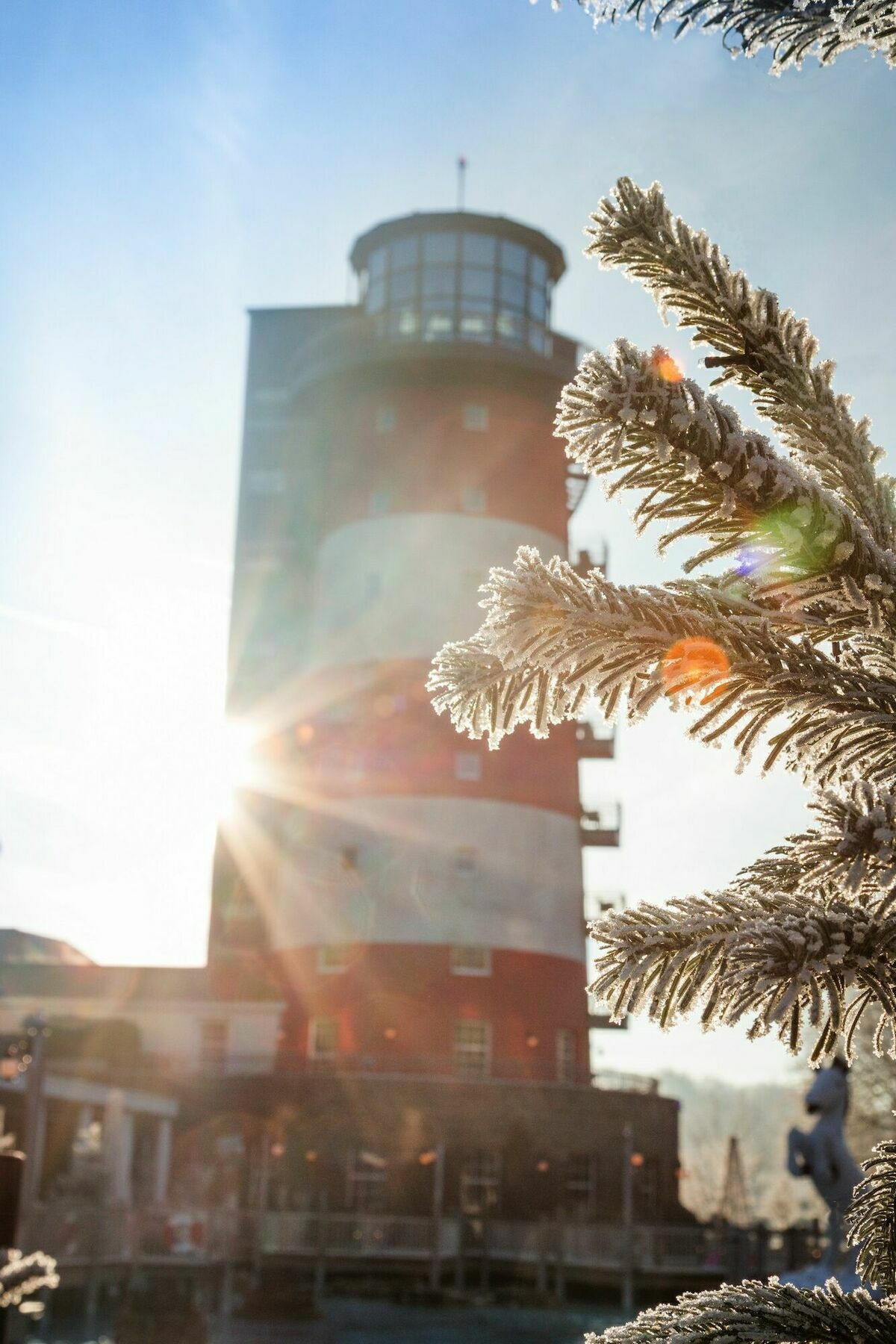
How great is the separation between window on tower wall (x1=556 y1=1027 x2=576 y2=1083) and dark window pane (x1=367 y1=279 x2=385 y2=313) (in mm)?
23947

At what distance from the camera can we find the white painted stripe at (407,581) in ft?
133

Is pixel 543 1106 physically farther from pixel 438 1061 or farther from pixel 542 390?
pixel 542 390

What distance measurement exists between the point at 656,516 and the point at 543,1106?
116 feet

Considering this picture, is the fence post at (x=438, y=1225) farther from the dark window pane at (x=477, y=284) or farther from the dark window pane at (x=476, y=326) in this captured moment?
the dark window pane at (x=477, y=284)

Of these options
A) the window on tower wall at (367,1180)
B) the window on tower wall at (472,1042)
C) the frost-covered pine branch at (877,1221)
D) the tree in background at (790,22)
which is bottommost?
the window on tower wall at (367,1180)

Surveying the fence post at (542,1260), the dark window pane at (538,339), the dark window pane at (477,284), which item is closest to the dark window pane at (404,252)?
A: the dark window pane at (477,284)

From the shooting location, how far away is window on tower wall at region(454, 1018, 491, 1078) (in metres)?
37.1

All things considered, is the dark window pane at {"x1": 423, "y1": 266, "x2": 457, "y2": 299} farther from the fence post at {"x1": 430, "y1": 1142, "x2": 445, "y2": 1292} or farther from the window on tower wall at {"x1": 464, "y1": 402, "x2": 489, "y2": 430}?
the fence post at {"x1": 430, "y1": 1142, "x2": 445, "y2": 1292}

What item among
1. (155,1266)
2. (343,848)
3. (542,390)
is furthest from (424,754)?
(155,1266)

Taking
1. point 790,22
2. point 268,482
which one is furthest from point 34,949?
point 790,22

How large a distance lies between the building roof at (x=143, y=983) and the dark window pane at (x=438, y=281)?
2335 cm

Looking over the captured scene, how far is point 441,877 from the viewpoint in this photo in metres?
38.2

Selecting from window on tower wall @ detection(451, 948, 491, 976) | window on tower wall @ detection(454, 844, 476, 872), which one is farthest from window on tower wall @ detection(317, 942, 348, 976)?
window on tower wall @ detection(454, 844, 476, 872)

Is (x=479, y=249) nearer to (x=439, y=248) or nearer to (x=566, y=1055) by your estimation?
(x=439, y=248)
